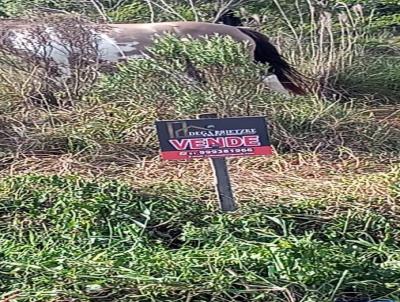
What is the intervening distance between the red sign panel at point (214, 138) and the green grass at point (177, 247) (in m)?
0.31

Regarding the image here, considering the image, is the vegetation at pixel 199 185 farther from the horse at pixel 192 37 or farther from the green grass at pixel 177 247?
the horse at pixel 192 37

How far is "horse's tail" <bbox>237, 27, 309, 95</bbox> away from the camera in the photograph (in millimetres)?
6711

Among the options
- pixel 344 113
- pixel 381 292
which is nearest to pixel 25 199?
pixel 381 292

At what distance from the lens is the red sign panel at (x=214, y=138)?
3857 millimetres

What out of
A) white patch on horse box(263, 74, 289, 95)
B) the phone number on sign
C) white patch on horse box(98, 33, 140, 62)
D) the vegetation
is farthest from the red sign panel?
white patch on horse box(98, 33, 140, 62)

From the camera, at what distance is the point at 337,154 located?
5.20 metres

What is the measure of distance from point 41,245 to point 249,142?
3.69ft

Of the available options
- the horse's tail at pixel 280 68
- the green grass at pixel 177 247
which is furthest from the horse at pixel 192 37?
the green grass at pixel 177 247

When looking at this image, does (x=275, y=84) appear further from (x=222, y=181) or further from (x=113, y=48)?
(x=222, y=181)

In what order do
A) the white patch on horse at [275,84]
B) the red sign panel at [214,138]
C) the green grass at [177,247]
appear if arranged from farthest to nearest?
the white patch on horse at [275,84] < the red sign panel at [214,138] < the green grass at [177,247]

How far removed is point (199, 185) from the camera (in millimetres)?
4559

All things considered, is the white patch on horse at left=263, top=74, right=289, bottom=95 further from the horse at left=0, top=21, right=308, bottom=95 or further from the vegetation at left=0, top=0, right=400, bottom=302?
the vegetation at left=0, top=0, right=400, bottom=302

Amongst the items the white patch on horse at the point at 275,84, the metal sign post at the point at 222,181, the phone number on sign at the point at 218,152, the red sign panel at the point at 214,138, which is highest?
the red sign panel at the point at 214,138

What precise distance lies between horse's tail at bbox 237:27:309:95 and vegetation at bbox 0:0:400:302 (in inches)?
6.7
